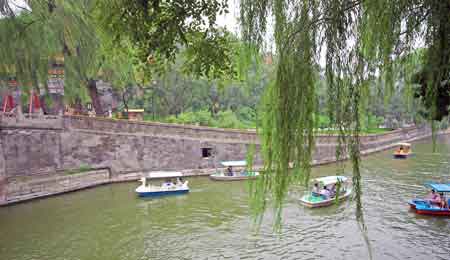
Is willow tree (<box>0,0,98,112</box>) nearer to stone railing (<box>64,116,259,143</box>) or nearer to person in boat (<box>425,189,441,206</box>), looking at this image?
stone railing (<box>64,116,259,143</box>)

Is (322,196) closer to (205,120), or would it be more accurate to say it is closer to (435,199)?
(435,199)

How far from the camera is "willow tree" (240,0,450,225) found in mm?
2559

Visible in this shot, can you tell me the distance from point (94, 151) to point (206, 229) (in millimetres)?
8980

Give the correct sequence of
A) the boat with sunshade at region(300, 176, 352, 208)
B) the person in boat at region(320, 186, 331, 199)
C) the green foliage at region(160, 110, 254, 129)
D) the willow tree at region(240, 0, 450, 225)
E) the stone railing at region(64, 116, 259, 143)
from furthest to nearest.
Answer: the green foliage at region(160, 110, 254, 129) → the stone railing at region(64, 116, 259, 143) → the person in boat at region(320, 186, 331, 199) → the boat with sunshade at region(300, 176, 352, 208) → the willow tree at region(240, 0, 450, 225)

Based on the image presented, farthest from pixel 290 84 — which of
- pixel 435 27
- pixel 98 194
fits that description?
pixel 98 194

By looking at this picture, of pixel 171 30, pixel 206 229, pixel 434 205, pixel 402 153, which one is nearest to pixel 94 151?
pixel 206 229

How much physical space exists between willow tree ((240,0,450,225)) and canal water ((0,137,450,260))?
5.70 m

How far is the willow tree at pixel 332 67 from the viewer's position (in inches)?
101

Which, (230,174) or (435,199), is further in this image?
(230,174)

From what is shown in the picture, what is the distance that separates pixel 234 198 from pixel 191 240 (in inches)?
177

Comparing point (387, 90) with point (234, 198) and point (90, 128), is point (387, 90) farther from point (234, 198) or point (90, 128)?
point (90, 128)

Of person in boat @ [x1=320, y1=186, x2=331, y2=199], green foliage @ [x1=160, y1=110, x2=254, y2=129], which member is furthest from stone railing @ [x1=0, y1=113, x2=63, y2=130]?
person in boat @ [x1=320, y1=186, x2=331, y2=199]

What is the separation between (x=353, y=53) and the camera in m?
2.67

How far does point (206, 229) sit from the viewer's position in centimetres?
1041
